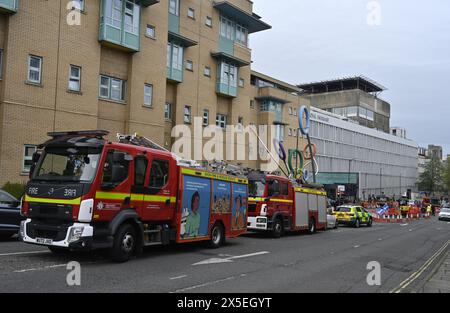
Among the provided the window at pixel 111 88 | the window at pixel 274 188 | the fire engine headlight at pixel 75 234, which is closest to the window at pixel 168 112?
the window at pixel 111 88

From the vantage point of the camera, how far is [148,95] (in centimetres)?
2938

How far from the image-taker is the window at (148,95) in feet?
95.5

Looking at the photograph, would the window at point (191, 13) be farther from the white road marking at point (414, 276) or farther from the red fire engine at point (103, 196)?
the white road marking at point (414, 276)

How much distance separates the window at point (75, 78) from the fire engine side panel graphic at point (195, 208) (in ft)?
44.2

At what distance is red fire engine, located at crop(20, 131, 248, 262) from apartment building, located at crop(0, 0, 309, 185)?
12.2m

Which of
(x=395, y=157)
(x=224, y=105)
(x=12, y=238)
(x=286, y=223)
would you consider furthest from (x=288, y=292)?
(x=395, y=157)

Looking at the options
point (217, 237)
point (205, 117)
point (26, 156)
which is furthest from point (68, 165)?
point (205, 117)

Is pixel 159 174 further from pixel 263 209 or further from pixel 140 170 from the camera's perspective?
pixel 263 209

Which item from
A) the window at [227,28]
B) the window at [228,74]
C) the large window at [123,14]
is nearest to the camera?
the large window at [123,14]

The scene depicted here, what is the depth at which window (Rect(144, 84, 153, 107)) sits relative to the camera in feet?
95.5

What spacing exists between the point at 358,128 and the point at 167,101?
60114 mm

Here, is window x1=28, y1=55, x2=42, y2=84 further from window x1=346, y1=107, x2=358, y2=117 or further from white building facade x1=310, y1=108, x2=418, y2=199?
window x1=346, y1=107, x2=358, y2=117

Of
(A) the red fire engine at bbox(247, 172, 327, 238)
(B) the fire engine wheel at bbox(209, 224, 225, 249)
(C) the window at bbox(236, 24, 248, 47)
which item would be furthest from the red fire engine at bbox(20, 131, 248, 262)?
(C) the window at bbox(236, 24, 248, 47)
